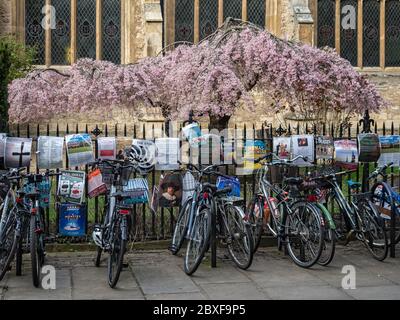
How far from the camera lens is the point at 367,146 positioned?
8.36 m

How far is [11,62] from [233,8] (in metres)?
6.89

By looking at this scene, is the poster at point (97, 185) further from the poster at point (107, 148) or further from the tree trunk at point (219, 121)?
the tree trunk at point (219, 121)

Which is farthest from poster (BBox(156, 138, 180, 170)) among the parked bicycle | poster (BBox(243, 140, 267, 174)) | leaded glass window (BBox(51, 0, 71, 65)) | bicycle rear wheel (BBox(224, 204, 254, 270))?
leaded glass window (BBox(51, 0, 71, 65))

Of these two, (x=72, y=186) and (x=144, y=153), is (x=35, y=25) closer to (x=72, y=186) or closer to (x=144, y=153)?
(x=144, y=153)

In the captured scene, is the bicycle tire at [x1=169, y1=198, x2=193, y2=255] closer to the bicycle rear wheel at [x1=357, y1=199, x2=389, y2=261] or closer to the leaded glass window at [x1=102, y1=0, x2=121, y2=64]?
the bicycle rear wheel at [x1=357, y1=199, x2=389, y2=261]

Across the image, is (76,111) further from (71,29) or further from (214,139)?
(71,29)

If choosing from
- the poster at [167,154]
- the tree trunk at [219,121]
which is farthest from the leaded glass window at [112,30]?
the poster at [167,154]

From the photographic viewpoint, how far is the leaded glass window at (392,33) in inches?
836

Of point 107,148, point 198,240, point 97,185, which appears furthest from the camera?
point 107,148

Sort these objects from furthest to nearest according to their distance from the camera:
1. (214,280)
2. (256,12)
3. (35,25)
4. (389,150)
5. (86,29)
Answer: (256,12), (86,29), (35,25), (389,150), (214,280)

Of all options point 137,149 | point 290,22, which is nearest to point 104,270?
point 137,149

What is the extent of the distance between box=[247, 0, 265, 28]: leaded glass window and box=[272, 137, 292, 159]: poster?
12738 mm

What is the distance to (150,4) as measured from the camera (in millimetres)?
19062

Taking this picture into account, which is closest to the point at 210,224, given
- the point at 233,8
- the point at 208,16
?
the point at 208,16
